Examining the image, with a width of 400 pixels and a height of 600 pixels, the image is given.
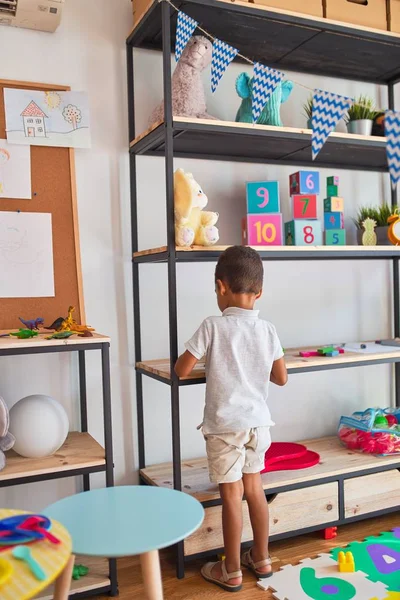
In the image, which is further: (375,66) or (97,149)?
(375,66)

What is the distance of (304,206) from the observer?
89.3 inches

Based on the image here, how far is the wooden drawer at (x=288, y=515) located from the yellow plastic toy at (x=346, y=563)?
0.23 m

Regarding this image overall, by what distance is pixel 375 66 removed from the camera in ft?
8.48

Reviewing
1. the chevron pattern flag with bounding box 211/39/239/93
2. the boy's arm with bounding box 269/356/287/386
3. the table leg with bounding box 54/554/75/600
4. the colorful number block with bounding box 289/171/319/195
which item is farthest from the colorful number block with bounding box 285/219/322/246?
the table leg with bounding box 54/554/75/600

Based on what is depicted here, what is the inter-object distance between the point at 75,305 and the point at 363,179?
149 centimetres

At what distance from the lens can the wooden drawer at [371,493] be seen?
2.24 metres

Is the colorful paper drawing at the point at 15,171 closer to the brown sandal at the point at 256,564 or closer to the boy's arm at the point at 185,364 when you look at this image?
the boy's arm at the point at 185,364

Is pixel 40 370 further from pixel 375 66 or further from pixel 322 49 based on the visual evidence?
pixel 375 66

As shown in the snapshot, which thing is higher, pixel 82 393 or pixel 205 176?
pixel 205 176

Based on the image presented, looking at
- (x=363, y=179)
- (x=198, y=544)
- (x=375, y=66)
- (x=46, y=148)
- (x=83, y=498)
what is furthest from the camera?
(x=363, y=179)

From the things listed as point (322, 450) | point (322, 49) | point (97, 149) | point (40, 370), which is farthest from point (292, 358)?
point (322, 49)

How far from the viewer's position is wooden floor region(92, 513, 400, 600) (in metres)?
1.83

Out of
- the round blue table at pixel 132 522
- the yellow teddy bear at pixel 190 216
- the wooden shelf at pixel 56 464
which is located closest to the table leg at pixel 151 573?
the round blue table at pixel 132 522

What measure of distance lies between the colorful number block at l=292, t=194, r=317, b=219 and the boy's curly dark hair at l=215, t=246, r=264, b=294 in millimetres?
439
